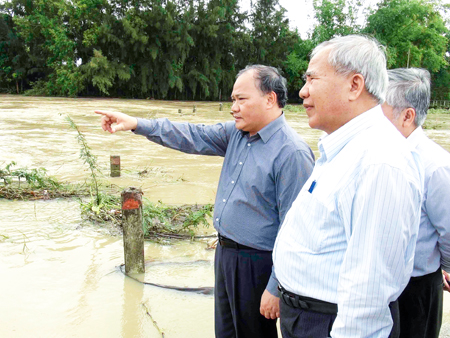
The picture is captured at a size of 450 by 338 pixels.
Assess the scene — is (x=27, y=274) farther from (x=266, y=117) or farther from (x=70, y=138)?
(x=70, y=138)

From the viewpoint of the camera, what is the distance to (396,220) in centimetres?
146

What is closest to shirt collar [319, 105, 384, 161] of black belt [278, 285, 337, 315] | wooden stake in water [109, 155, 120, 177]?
black belt [278, 285, 337, 315]

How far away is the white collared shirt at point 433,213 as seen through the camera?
2223 millimetres

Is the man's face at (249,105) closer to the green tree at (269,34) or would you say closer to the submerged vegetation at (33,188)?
the submerged vegetation at (33,188)

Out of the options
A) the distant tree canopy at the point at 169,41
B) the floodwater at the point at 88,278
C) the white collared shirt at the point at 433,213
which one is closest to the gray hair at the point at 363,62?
the white collared shirt at the point at 433,213

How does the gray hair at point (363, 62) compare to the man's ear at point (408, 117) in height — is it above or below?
above

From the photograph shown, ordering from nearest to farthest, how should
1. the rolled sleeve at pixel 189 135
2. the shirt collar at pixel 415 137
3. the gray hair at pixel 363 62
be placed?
1. the gray hair at pixel 363 62
2. the shirt collar at pixel 415 137
3. the rolled sleeve at pixel 189 135

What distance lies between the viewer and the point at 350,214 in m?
1.54

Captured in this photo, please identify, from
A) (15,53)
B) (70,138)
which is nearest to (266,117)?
(70,138)

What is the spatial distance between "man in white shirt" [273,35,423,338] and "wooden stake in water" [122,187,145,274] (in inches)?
107

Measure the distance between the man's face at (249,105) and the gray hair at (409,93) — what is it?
694 mm

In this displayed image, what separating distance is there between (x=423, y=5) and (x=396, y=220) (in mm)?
47589

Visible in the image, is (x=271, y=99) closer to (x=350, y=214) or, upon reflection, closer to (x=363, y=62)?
(x=363, y=62)

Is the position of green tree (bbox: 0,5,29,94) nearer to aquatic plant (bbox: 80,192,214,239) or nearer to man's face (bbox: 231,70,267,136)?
aquatic plant (bbox: 80,192,214,239)
